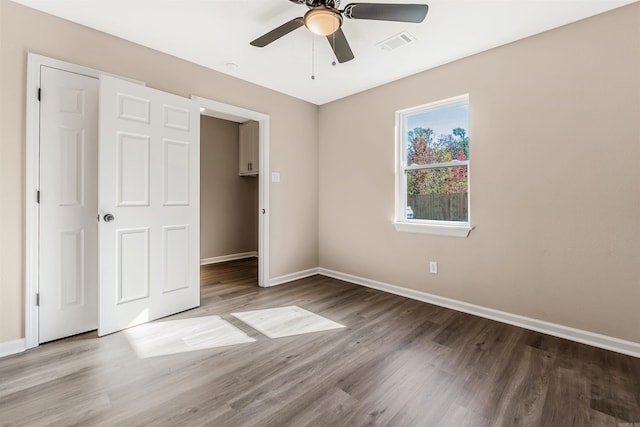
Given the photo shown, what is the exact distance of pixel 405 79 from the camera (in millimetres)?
3348

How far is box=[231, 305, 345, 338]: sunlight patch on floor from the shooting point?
8.23ft

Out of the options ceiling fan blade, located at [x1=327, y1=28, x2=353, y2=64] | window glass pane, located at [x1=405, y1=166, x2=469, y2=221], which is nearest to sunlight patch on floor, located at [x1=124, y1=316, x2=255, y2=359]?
window glass pane, located at [x1=405, y1=166, x2=469, y2=221]

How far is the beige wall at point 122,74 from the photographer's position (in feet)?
6.82

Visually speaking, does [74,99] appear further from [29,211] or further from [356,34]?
[356,34]

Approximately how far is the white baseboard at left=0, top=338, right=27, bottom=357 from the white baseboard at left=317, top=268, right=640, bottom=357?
3.30 m

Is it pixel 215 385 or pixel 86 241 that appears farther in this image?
pixel 86 241

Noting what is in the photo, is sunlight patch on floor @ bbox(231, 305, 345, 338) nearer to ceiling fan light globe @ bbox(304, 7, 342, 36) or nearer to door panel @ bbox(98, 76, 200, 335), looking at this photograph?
door panel @ bbox(98, 76, 200, 335)

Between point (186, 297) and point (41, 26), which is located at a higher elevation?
point (41, 26)

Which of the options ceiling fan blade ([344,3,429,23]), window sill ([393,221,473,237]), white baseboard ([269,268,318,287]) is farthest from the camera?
white baseboard ([269,268,318,287])

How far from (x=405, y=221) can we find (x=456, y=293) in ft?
3.13

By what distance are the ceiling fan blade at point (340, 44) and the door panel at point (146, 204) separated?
1.58 m

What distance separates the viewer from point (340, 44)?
213 centimetres

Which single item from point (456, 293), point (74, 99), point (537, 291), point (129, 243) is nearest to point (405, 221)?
point (456, 293)

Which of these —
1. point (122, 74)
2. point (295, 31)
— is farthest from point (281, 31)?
point (122, 74)
